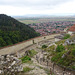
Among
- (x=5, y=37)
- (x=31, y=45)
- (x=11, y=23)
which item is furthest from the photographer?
(x=11, y=23)

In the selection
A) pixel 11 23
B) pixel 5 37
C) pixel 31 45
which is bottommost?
pixel 31 45

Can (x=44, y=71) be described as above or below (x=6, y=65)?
below

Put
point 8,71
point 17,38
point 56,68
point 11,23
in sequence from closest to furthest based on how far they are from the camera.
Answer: point 8,71
point 56,68
point 17,38
point 11,23

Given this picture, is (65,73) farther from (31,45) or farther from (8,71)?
(31,45)

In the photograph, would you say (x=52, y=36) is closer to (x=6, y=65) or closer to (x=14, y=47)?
(x=14, y=47)

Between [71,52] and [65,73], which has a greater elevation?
[71,52]

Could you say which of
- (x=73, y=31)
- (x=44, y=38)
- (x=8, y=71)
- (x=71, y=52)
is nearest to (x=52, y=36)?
(x=44, y=38)

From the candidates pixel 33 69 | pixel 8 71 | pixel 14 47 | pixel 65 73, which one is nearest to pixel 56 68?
pixel 65 73

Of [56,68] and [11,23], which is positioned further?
[11,23]

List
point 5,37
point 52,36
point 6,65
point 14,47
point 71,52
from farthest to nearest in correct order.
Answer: point 52,36 → point 5,37 → point 14,47 → point 71,52 → point 6,65
